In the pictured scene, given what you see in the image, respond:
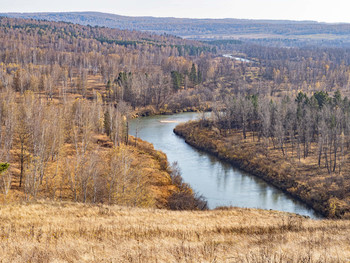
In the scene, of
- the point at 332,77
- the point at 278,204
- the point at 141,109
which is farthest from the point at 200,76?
the point at 278,204

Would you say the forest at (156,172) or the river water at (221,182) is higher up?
the forest at (156,172)

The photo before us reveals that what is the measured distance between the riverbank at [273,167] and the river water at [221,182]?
36.8 inches

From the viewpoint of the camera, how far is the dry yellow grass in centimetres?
1034

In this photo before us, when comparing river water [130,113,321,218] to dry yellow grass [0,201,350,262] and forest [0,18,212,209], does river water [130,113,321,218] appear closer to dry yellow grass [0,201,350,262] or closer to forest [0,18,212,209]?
forest [0,18,212,209]

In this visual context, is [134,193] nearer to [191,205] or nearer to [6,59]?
[191,205]

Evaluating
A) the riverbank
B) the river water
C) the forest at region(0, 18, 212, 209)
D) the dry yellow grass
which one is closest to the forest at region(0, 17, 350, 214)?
the forest at region(0, 18, 212, 209)

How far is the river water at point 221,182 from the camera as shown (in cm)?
3422

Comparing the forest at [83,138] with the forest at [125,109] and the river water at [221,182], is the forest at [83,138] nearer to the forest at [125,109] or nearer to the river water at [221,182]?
the forest at [125,109]

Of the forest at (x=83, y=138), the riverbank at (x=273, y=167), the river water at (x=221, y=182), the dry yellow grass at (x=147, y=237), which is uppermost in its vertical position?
the dry yellow grass at (x=147, y=237)

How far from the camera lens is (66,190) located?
31922mm

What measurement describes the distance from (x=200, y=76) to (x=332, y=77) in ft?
128

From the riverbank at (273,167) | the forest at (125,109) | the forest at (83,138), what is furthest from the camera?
the riverbank at (273,167)

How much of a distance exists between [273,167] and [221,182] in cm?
688

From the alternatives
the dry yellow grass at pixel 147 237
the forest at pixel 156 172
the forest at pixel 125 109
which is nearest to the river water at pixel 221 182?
the forest at pixel 156 172
